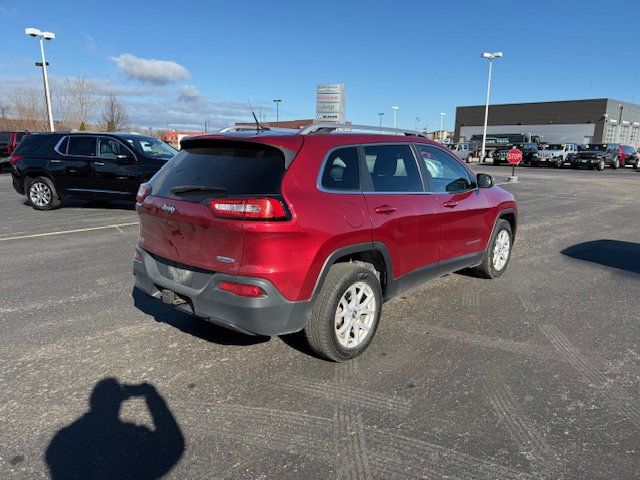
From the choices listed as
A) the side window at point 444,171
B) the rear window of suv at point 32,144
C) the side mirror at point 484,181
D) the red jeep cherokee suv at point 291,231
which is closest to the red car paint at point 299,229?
the red jeep cherokee suv at point 291,231

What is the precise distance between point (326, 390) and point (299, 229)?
110cm

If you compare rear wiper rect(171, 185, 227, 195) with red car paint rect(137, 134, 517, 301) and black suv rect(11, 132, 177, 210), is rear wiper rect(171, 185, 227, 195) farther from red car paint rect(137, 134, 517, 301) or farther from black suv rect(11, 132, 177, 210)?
black suv rect(11, 132, 177, 210)

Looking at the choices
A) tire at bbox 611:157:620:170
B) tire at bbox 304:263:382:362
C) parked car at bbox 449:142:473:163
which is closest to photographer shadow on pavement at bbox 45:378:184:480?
tire at bbox 304:263:382:362

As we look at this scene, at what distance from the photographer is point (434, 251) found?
14.2 feet

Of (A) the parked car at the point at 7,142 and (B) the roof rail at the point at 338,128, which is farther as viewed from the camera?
(A) the parked car at the point at 7,142

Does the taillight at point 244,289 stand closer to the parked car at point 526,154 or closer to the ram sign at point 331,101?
the ram sign at point 331,101

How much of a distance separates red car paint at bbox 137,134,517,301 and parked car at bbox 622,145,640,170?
40164mm

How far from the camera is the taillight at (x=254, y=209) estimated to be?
9.55 feet

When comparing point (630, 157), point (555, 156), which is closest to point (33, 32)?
point (555, 156)

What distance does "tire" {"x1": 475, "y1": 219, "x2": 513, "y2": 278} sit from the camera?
5.46m

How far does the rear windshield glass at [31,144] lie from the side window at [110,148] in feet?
5.23

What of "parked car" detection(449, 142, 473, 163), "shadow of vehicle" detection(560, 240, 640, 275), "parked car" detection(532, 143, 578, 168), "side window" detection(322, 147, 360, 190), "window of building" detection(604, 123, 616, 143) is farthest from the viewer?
"window of building" detection(604, 123, 616, 143)

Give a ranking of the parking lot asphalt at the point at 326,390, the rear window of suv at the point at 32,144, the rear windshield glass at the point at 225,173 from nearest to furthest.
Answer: the parking lot asphalt at the point at 326,390 < the rear windshield glass at the point at 225,173 < the rear window of suv at the point at 32,144

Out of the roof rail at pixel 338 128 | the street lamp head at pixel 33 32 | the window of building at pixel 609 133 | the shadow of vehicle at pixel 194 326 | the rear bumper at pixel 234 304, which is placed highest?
the street lamp head at pixel 33 32
